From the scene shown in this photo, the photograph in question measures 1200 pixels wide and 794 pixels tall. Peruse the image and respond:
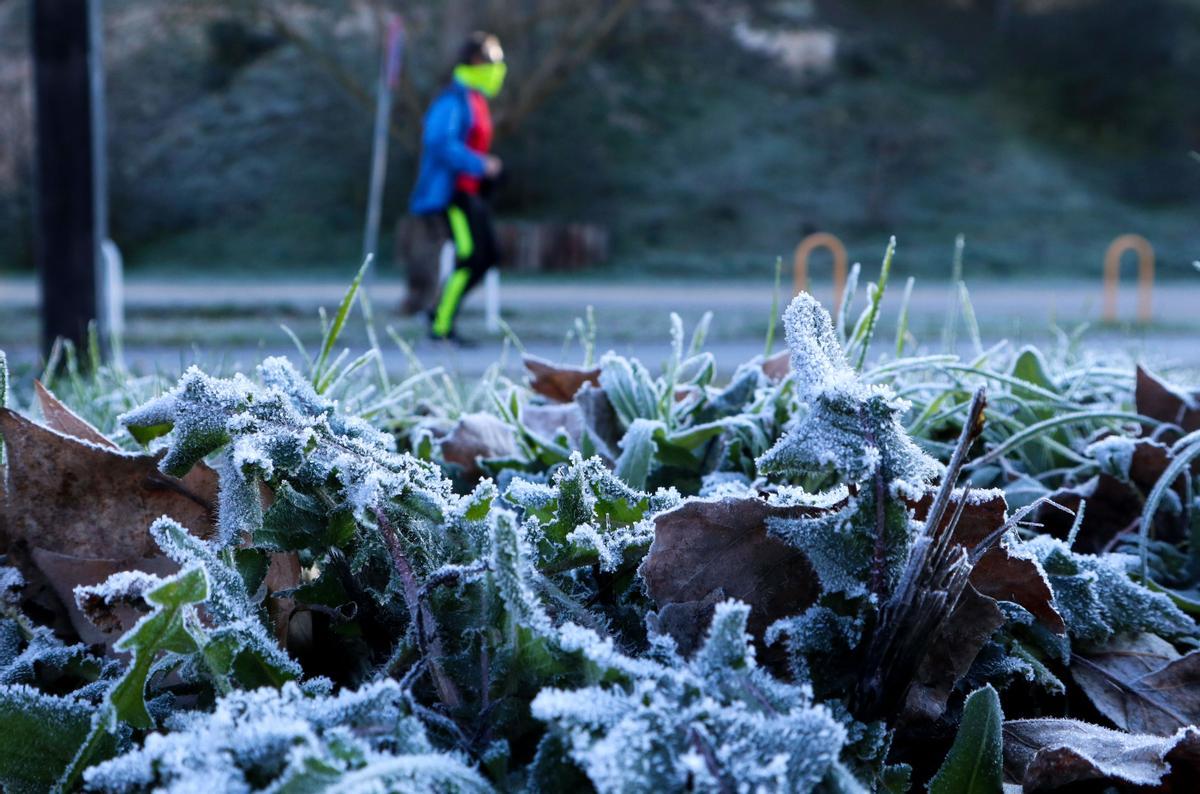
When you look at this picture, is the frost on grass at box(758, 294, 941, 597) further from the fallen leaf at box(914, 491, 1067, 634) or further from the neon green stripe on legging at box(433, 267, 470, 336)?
the neon green stripe on legging at box(433, 267, 470, 336)

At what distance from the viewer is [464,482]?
1476mm

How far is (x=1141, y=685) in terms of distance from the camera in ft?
3.36

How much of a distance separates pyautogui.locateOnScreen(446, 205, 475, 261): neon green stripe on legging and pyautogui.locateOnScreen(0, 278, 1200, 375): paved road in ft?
3.04

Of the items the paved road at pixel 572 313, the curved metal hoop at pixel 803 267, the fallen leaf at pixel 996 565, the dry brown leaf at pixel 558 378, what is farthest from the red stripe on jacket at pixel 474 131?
the fallen leaf at pixel 996 565

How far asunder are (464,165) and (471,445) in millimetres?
9190

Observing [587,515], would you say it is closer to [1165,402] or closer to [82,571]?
[82,571]

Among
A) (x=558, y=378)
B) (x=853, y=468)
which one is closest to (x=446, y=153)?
(x=558, y=378)

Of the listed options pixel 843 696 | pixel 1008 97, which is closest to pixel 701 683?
pixel 843 696

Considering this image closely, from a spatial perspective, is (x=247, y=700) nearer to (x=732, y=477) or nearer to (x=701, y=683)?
(x=701, y=683)

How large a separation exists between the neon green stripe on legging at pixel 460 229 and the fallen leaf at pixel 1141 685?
9.48 metres

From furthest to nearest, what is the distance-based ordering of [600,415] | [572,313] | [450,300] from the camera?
[572,313]
[450,300]
[600,415]

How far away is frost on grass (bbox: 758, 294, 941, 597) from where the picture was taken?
30.0 inches

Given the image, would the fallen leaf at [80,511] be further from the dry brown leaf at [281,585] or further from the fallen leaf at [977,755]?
the fallen leaf at [977,755]

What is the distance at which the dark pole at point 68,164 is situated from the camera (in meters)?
6.07
